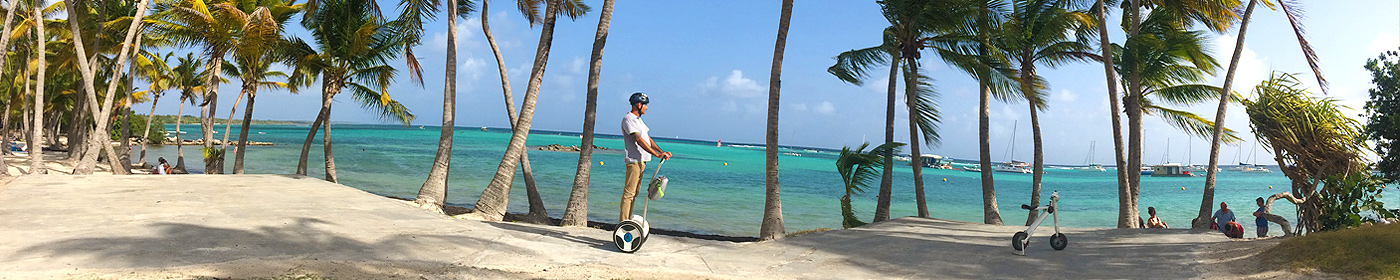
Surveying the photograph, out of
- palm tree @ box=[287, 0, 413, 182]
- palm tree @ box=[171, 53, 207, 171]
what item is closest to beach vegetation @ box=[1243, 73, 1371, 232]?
palm tree @ box=[287, 0, 413, 182]

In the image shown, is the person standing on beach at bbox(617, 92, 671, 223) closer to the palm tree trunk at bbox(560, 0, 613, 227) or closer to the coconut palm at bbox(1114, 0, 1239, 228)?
the palm tree trunk at bbox(560, 0, 613, 227)

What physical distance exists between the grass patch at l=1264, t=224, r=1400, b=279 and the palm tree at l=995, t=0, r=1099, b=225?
6.80m

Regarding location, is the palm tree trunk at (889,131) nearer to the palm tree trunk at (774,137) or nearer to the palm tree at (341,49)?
the palm tree trunk at (774,137)

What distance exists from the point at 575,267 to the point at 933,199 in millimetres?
39377

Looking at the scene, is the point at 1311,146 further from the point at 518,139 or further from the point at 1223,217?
the point at 518,139

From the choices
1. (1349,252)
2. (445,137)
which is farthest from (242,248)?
(1349,252)

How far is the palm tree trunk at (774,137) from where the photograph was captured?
394 inches

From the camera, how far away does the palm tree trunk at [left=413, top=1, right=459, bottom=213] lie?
39.0ft

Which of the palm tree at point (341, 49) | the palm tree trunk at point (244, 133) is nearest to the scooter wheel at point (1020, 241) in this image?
the palm tree at point (341, 49)

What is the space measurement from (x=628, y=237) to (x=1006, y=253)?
4153 millimetres

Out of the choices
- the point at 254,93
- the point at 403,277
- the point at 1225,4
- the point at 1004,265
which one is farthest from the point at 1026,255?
the point at 254,93

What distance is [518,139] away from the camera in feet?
37.7

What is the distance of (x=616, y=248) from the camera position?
710 cm

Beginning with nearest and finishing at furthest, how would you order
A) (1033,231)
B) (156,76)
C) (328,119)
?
(1033,231) < (328,119) < (156,76)
